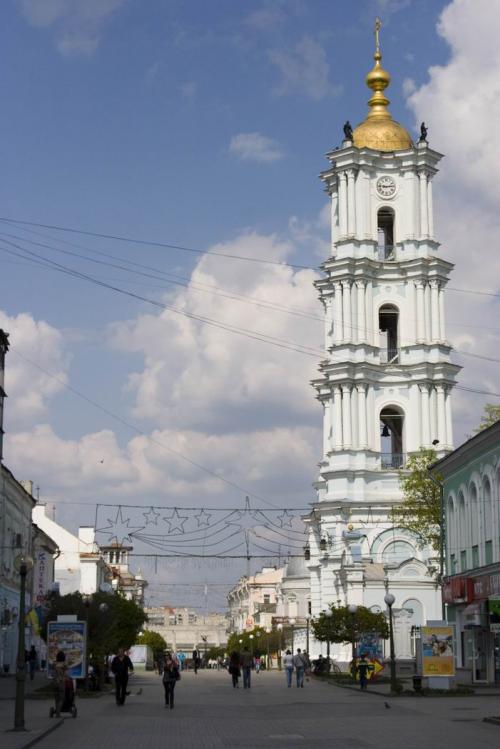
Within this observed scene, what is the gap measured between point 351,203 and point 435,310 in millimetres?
8519

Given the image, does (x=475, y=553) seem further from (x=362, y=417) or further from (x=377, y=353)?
(x=377, y=353)

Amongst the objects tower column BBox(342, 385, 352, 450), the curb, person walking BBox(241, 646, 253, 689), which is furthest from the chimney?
tower column BBox(342, 385, 352, 450)

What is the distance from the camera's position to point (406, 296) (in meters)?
82.4

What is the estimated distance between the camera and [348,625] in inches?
2362

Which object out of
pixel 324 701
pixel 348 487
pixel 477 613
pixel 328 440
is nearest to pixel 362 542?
pixel 348 487

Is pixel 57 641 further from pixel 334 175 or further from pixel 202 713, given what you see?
pixel 334 175

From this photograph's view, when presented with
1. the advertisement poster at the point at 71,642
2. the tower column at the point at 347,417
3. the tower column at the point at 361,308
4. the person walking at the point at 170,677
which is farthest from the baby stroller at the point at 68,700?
the tower column at the point at 361,308

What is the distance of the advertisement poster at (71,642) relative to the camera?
41.5 meters

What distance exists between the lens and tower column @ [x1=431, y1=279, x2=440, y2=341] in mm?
81312

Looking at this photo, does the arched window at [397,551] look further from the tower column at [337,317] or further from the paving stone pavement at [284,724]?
the paving stone pavement at [284,724]

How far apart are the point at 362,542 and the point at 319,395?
12739 mm

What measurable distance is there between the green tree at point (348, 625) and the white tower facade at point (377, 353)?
44.5ft

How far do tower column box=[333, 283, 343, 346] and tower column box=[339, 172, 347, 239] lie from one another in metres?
3.52

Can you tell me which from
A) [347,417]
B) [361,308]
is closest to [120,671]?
[347,417]
